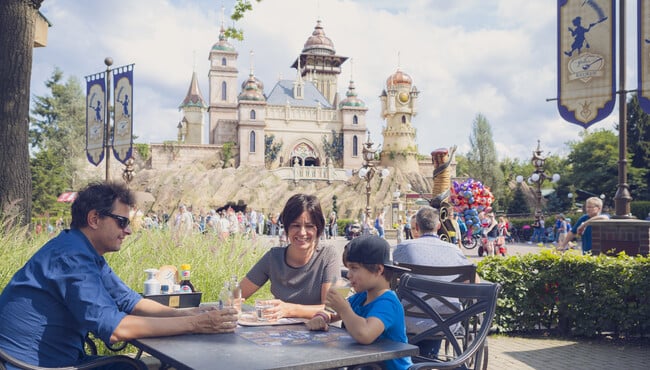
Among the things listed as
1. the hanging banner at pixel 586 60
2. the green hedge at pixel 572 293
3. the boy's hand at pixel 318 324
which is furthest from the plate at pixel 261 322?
the hanging banner at pixel 586 60

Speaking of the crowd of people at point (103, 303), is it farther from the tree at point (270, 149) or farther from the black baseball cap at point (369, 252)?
the tree at point (270, 149)

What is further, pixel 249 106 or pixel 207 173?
pixel 249 106

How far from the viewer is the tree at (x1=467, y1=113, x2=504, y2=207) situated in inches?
2355

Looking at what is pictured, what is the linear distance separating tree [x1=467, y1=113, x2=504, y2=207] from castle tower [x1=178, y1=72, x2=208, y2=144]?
31.3 m

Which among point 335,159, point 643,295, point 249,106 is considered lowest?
point 643,295

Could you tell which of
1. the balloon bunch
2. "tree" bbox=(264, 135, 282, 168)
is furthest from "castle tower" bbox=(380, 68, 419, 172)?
the balloon bunch

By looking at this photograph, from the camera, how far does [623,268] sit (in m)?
5.64

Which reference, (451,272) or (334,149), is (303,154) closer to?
(334,149)

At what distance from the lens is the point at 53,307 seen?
2256 millimetres

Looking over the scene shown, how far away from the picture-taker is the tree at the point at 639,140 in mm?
40125

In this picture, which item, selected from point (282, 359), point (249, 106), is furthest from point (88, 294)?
point (249, 106)

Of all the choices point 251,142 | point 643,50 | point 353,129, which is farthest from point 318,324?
point 353,129

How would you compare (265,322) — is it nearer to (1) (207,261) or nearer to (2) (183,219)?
(1) (207,261)

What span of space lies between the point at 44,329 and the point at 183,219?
4.88 metres
